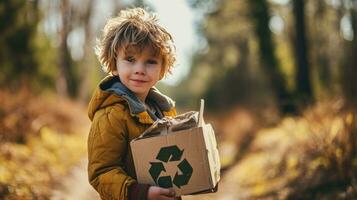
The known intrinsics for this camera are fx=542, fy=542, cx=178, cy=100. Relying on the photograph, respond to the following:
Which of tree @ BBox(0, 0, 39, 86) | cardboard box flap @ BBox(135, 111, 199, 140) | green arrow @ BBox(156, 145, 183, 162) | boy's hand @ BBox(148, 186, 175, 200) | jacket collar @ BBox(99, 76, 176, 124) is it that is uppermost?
tree @ BBox(0, 0, 39, 86)

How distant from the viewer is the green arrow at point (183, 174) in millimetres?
2455

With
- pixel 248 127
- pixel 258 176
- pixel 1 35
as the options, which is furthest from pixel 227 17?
pixel 258 176

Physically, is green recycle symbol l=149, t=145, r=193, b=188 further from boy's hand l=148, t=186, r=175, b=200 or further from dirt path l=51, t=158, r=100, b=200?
dirt path l=51, t=158, r=100, b=200

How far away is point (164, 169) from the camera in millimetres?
2475

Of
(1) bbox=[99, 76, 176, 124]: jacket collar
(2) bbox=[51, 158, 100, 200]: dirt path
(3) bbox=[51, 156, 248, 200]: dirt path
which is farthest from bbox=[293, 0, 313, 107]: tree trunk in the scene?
(1) bbox=[99, 76, 176, 124]: jacket collar

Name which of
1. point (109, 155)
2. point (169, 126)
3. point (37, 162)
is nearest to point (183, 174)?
point (169, 126)

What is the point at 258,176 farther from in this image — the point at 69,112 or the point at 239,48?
the point at 239,48

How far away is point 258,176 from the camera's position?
8.51 meters

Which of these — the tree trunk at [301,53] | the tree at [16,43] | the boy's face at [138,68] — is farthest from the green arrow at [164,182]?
the tree trunk at [301,53]

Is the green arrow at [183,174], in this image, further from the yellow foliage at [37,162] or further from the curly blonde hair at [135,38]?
the yellow foliage at [37,162]

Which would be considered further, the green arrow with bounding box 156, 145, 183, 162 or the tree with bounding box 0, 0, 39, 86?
the tree with bounding box 0, 0, 39, 86

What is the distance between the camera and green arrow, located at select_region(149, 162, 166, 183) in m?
2.47

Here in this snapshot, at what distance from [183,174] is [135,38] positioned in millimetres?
703

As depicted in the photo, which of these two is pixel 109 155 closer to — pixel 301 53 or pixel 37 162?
pixel 37 162
